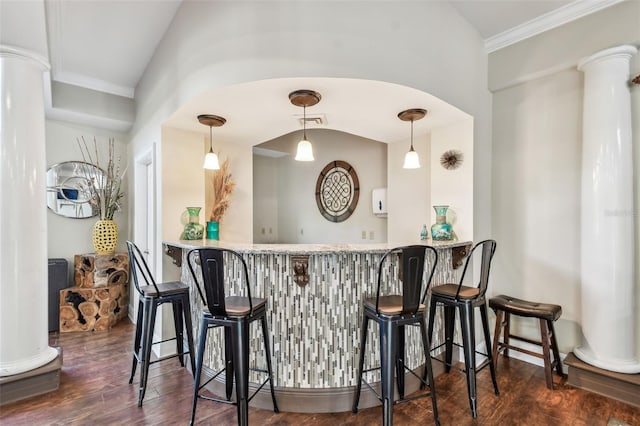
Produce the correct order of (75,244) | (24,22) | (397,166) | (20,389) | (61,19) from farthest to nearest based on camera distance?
(75,244)
(397,166)
(61,19)
(20,389)
(24,22)

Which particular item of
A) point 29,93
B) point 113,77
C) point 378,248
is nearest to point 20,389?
point 29,93

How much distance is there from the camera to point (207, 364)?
8.13 feet

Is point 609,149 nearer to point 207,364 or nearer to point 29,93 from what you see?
point 207,364

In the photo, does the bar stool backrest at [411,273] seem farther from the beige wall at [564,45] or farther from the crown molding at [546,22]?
the crown molding at [546,22]

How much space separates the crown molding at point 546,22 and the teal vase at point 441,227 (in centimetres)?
158

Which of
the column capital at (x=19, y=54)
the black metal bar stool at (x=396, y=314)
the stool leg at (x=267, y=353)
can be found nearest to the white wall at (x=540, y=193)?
the black metal bar stool at (x=396, y=314)

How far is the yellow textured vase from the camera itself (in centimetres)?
381

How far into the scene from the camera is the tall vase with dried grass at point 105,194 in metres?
3.84

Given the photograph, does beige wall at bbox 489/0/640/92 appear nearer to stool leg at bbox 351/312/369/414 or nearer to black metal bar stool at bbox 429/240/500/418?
black metal bar stool at bbox 429/240/500/418

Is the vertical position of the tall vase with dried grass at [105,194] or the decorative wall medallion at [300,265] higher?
the tall vase with dried grass at [105,194]

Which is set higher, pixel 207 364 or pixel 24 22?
pixel 24 22

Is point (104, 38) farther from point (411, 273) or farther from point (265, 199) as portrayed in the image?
point (411, 273)

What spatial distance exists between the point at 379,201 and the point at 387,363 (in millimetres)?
2389

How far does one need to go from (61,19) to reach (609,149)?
4.51 m
